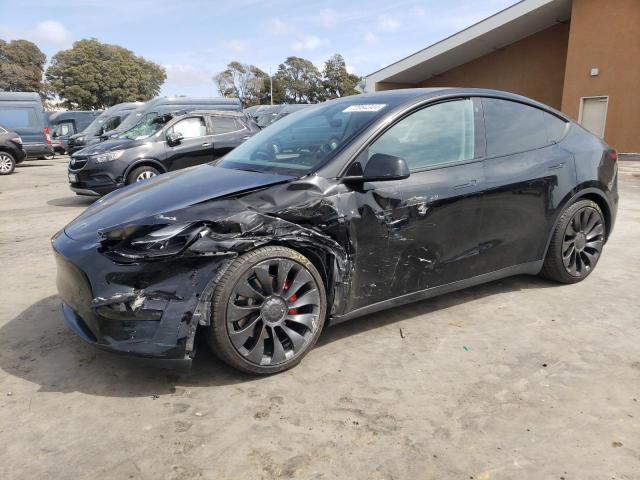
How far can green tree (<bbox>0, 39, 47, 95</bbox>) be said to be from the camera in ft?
182

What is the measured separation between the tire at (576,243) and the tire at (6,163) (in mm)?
16057

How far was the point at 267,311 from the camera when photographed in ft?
9.09

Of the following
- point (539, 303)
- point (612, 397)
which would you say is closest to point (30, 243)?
point (539, 303)

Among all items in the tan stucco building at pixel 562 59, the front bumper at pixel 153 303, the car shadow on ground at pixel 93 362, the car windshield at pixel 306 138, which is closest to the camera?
the front bumper at pixel 153 303

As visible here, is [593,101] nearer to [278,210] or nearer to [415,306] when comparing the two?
[415,306]

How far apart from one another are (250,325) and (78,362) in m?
1.17

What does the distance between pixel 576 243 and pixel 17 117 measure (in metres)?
19.6

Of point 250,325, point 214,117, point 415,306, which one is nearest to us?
point 250,325

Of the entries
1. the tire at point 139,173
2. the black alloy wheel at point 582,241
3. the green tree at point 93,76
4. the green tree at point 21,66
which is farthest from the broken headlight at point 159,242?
the green tree at point 21,66

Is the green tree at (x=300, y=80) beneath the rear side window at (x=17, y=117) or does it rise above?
above

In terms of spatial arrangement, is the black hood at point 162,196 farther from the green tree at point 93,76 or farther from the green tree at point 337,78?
the green tree at point 337,78

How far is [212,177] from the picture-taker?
10.7 feet

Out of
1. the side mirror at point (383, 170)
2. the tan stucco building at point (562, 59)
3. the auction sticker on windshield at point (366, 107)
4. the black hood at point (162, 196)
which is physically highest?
the tan stucco building at point (562, 59)

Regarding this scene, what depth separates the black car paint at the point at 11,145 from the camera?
15.0 m
